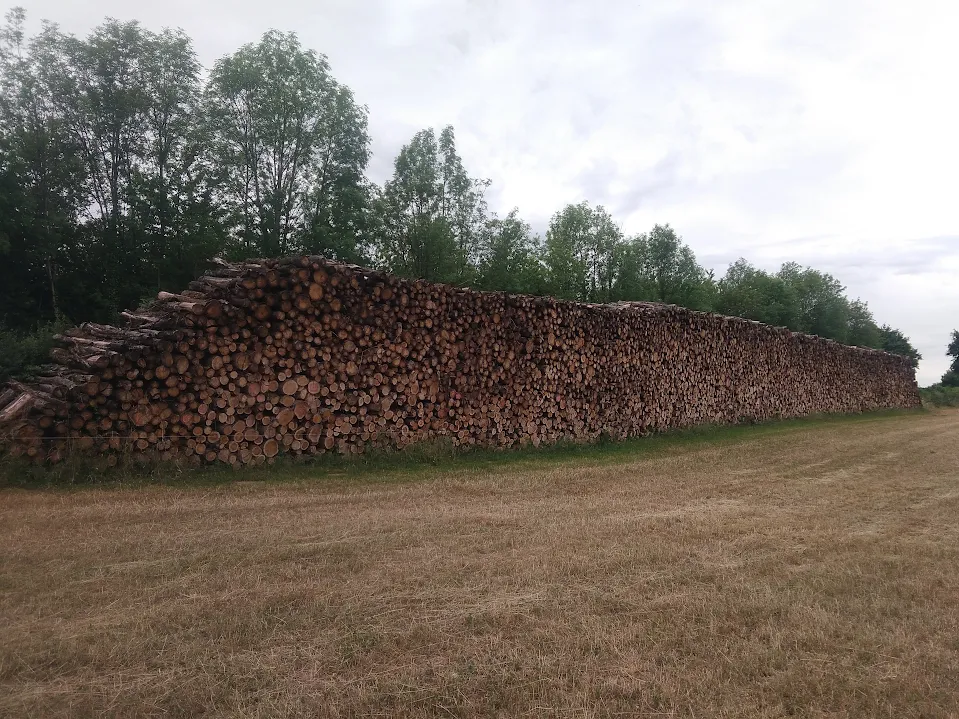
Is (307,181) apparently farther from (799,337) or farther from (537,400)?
(799,337)

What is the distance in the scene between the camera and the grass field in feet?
7.43

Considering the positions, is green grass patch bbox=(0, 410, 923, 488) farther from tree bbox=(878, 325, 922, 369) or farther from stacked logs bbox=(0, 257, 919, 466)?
tree bbox=(878, 325, 922, 369)

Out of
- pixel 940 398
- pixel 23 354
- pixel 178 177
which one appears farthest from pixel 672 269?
pixel 23 354

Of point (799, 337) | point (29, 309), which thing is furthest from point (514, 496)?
point (799, 337)

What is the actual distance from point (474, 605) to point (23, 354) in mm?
9313

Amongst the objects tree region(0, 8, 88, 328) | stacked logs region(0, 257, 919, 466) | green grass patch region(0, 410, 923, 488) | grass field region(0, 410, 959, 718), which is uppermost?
tree region(0, 8, 88, 328)

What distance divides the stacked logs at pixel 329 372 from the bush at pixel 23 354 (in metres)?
0.53

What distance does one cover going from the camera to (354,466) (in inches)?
306

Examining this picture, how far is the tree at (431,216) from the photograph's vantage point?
18.4 m

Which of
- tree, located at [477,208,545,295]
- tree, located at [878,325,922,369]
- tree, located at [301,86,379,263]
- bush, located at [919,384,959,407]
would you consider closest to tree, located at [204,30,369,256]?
tree, located at [301,86,379,263]

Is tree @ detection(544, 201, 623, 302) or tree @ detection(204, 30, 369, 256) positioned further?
tree @ detection(544, 201, 623, 302)

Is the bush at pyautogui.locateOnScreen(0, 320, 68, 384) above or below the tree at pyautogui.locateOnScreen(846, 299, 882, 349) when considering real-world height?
below

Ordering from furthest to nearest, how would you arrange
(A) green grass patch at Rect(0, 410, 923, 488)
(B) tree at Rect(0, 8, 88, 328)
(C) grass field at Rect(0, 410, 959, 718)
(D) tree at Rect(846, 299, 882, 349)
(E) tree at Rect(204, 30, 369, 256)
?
1. (D) tree at Rect(846, 299, 882, 349)
2. (E) tree at Rect(204, 30, 369, 256)
3. (B) tree at Rect(0, 8, 88, 328)
4. (A) green grass patch at Rect(0, 410, 923, 488)
5. (C) grass field at Rect(0, 410, 959, 718)

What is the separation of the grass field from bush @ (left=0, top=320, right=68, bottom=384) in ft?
13.1
